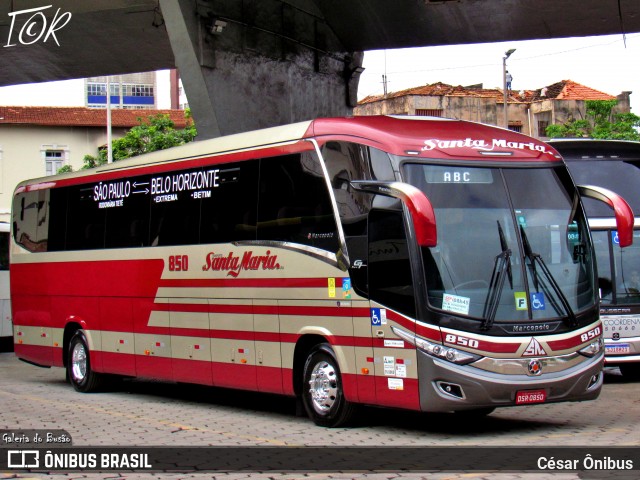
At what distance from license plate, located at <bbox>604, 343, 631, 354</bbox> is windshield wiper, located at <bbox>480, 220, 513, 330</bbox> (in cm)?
705

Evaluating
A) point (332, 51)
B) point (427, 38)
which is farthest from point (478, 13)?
point (332, 51)

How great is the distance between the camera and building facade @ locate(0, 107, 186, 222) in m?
66.0

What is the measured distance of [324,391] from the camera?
457 inches

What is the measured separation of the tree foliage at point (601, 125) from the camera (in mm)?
62625

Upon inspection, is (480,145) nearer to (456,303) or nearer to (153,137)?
(456,303)

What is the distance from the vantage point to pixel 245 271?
1288cm

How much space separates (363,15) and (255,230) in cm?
947

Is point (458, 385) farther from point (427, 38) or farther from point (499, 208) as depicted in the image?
point (427, 38)

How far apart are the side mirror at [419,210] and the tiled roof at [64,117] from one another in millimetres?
57885

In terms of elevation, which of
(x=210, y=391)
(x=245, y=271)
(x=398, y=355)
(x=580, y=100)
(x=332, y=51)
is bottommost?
(x=210, y=391)

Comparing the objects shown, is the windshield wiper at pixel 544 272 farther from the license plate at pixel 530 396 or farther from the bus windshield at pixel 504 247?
the license plate at pixel 530 396

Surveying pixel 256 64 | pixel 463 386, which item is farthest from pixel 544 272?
pixel 256 64

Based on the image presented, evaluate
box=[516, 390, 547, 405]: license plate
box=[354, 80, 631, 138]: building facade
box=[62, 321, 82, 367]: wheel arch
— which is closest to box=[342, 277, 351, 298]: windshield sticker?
box=[516, 390, 547, 405]: license plate

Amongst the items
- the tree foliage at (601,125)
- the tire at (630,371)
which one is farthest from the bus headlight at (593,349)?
the tree foliage at (601,125)
